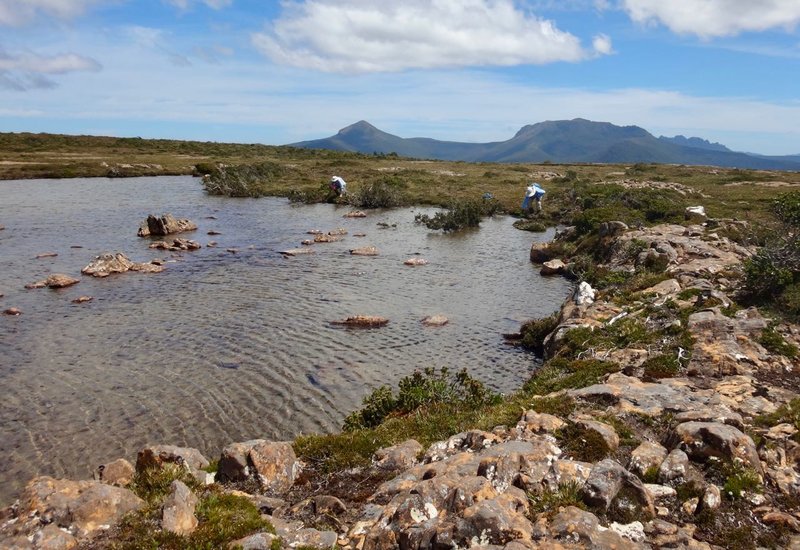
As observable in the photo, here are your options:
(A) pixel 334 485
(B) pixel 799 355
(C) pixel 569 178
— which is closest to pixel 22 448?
(A) pixel 334 485

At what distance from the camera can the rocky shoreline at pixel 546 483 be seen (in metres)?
7.92

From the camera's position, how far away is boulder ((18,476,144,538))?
838 centimetres

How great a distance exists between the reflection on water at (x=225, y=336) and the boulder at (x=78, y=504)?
4851 mm

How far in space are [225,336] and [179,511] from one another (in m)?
14.4

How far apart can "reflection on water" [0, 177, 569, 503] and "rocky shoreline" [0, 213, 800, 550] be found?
4666 mm

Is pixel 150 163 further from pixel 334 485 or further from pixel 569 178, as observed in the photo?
pixel 334 485

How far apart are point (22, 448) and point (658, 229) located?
115 ft

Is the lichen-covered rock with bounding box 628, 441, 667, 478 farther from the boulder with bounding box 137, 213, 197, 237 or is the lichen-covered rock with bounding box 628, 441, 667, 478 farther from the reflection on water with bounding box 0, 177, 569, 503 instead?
the boulder with bounding box 137, 213, 197, 237

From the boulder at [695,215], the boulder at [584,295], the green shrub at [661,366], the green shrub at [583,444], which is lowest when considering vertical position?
the boulder at [584,295]

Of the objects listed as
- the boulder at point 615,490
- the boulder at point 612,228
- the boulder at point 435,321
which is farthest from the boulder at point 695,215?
the boulder at point 615,490

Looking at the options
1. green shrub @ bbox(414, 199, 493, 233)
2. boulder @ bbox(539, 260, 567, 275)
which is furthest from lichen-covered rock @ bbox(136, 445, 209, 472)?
green shrub @ bbox(414, 199, 493, 233)

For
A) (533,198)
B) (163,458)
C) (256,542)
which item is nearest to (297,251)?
(163,458)

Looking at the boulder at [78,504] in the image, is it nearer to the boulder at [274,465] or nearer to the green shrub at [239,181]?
the boulder at [274,465]

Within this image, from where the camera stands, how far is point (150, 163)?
102000 millimetres
